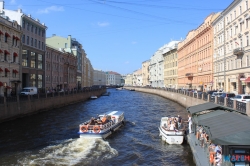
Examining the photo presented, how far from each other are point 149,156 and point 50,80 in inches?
1987

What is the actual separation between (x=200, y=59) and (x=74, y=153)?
5223 centimetres

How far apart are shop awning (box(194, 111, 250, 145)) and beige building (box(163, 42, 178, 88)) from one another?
79.8m

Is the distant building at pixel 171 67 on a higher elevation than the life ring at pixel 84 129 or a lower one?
higher

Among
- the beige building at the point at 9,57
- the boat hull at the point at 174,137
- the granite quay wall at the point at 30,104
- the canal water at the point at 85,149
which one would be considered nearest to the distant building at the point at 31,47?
the beige building at the point at 9,57

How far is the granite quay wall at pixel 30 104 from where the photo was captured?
29.1 metres

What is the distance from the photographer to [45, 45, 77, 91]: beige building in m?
62.7

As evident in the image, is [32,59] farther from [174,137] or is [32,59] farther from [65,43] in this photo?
[174,137]

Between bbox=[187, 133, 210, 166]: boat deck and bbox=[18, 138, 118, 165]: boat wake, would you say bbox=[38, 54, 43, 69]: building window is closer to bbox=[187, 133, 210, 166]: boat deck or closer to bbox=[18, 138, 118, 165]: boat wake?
bbox=[18, 138, 118, 165]: boat wake

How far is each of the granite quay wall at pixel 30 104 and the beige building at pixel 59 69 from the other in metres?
9.56

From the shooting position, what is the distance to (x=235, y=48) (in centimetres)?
4225

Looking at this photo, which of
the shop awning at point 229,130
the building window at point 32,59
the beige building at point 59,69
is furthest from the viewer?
the beige building at point 59,69

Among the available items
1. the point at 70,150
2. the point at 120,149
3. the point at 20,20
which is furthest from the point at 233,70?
the point at 20,20

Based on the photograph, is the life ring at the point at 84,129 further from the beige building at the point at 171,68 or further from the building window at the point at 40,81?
the beige building at the point at 171,68

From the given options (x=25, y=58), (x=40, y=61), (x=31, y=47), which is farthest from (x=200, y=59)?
(x=25, y=58)
